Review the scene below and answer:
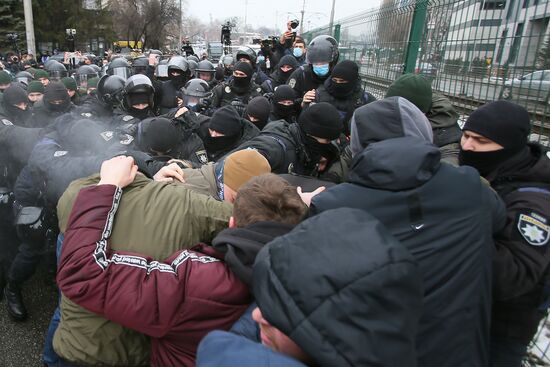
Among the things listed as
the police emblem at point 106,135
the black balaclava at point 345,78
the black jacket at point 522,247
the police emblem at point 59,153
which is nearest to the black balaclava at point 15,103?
the police emblem at point 106,135

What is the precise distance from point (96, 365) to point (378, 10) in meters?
5.65

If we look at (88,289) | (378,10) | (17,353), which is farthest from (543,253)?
(378,10)

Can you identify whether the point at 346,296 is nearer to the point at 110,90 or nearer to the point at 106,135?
the point at 106,135

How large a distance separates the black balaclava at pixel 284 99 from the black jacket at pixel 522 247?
9.33 ft

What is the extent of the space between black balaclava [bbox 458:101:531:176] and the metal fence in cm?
113

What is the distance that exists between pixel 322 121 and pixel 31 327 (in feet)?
9.47

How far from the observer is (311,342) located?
85 centimetres

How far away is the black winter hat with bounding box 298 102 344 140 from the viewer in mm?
2775

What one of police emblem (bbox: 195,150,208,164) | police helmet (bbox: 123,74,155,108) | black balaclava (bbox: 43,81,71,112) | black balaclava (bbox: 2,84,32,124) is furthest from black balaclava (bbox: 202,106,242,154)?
black balaclava (bbox: 2,84,32,124)

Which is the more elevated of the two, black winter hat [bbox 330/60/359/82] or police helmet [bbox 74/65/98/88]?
black winter hat [bbox 330/60/359/82]

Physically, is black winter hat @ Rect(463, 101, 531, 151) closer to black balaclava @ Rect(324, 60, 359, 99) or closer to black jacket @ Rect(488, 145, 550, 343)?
black jacket @ Rect(488, 145, 550, 343)

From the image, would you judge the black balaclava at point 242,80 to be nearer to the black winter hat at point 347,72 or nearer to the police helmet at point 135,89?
the police helmet at point 135,89

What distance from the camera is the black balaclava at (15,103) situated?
470 centimetres

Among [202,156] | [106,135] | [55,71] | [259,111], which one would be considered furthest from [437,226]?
[55,71]
